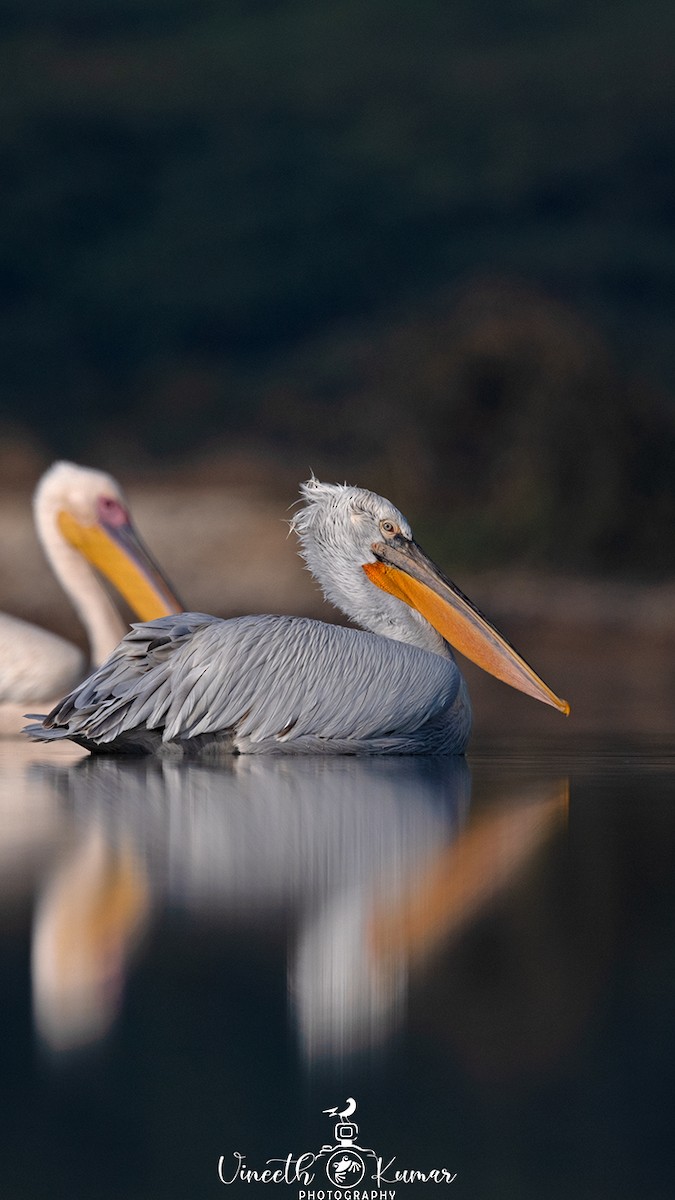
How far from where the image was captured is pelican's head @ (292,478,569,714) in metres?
6.10

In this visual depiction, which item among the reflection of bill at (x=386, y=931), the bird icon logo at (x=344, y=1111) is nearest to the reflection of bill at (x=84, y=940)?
the reflection of bill at (x=386, y=931)

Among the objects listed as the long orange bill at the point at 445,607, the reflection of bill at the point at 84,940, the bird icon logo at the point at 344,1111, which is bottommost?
the bird icon logo at the point at 344,1111

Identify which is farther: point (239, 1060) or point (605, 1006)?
point (605, 1006)

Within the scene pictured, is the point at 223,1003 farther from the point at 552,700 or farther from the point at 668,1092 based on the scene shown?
the point at 552,700

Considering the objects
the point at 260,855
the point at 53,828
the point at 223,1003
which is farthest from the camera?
the point at 53,828

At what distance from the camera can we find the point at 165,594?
310 inches

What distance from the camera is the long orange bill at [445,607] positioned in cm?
600

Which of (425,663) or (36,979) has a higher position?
(425,663)

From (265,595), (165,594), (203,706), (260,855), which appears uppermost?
(265,595)

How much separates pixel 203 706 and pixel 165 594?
254cm

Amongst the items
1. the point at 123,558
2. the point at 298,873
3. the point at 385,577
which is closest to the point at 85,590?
the point at 123,558

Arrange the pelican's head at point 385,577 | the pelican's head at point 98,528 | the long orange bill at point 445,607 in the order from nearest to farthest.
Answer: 1. the long orange bill at point 445,607
2. the pelican's head at point 385,577
3. the pelican's head at point 98,528

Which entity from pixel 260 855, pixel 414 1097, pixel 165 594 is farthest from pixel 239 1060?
pixel 165 594

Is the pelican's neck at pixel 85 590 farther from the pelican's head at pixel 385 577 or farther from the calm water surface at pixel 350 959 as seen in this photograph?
the calm water surface at pixel 350 959
